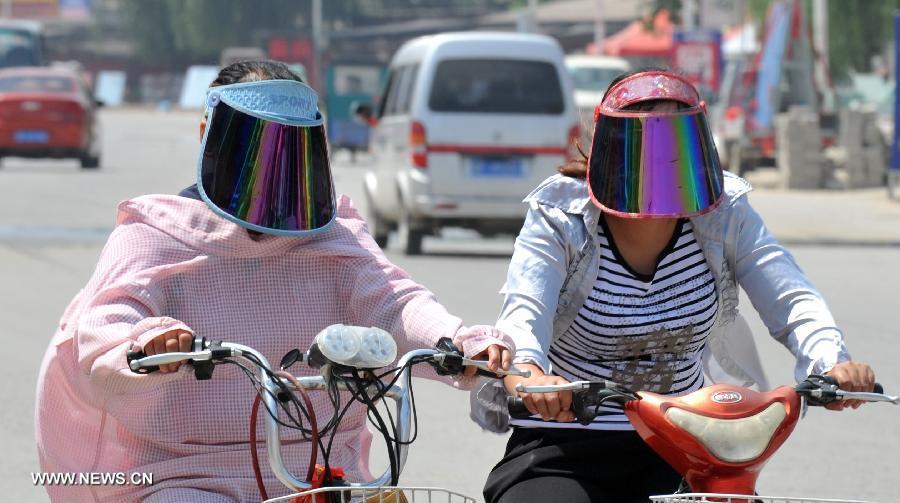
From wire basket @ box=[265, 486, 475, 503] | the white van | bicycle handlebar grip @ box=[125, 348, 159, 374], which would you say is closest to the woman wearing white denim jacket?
wire basket @ box=[265, 486, 475, 503]

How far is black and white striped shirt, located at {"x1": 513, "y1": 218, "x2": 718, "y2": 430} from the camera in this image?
3.86 meters

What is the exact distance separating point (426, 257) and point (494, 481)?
11939 millimetres

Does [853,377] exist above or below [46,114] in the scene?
above

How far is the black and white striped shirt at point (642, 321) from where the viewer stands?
3.86 meters

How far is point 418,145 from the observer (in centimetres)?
1530

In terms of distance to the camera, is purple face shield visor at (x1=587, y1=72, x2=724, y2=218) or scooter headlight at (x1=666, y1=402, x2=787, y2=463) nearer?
scooter headlight at (x1=666, y1=402, x2=787, y2=463)

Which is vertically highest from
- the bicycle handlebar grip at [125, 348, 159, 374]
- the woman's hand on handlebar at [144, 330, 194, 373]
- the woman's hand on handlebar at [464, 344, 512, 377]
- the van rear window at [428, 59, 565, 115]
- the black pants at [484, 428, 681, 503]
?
the woman's hand on handlebar at [144, 330, 194, 373]

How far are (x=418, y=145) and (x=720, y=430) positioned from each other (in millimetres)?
12325

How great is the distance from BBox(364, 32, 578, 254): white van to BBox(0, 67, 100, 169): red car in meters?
14.6

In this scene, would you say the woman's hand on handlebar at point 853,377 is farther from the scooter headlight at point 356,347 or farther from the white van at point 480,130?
the white van at point 480,130

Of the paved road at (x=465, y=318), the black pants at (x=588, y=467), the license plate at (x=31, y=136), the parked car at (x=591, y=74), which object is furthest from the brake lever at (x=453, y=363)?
the license plate at (x=31, y=136)

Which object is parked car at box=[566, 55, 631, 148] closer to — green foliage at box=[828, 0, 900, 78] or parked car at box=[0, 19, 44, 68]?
green foliage at box=[828, 0, 900, 78]

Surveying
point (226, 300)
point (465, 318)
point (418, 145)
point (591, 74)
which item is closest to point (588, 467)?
point (226, 300)

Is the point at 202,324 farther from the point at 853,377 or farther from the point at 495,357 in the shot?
the point at 853,377
